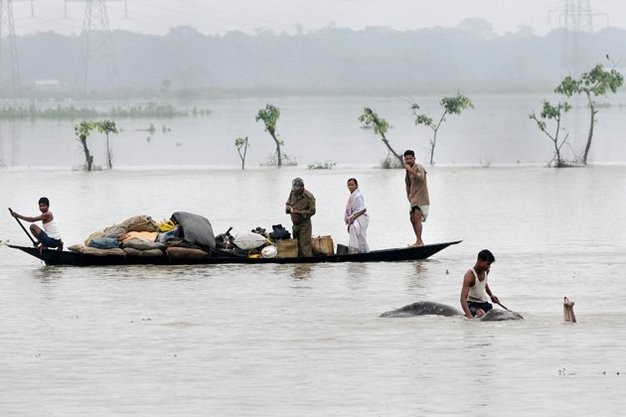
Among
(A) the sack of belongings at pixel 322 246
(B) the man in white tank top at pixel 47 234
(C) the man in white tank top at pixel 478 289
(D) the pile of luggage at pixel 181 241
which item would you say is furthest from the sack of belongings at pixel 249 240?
(C) the man in white tank top at pixel 478 289

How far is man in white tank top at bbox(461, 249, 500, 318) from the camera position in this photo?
14.5m

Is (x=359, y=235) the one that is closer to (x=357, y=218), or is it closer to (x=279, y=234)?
(x=357, y=218)

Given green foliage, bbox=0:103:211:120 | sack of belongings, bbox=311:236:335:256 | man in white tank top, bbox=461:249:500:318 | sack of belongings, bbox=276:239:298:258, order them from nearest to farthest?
man in white tank top, bbox=461:249:500:318, sack of belongings, bbox=276:239:298:258, sack of belongings, bbox=311:236:335:256, green foliage, bbox=0:103:211:120

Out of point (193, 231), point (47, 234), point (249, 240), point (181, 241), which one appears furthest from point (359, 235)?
point (47, 234)

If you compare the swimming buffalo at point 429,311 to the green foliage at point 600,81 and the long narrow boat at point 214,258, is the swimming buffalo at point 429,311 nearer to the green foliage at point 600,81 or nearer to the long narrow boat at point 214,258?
the long narrow boat at point 214,258

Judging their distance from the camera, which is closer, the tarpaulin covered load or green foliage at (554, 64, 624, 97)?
the tarpaulin covered load

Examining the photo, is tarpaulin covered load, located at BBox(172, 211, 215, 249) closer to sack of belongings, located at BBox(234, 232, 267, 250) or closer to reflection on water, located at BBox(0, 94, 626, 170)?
sack of belongings, located at BBox(234, 232, 267, 250)

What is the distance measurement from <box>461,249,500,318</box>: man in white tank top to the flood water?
25 cm

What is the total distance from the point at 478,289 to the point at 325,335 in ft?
5.10

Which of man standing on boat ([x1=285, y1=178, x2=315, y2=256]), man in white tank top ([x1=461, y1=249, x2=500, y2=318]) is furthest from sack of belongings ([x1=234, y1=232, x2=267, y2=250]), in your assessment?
man in white tank top ([x1=461, y1=249, x2=500, y2=318])

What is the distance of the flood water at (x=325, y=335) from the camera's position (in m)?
11.8

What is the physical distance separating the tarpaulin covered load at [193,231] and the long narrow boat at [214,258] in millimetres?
206

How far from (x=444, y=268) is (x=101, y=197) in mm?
17429

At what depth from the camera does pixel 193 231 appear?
65.3ft
